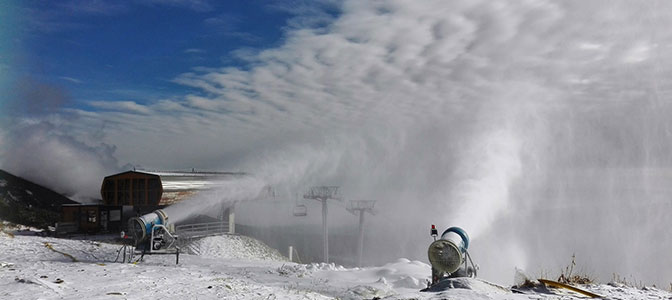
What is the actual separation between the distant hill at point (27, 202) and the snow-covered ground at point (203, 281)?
16.3 meters

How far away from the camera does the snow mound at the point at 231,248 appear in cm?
3215

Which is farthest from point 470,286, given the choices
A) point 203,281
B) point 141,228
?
point 141,228

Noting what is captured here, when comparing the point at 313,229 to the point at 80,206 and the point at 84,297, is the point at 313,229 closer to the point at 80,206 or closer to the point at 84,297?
the point at 80,206

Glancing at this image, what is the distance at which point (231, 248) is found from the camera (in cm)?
3444

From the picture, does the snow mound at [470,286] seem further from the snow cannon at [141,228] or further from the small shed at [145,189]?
the small shed at [145,189]

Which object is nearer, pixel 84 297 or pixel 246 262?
pixel 84 297

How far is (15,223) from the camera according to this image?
36938mm

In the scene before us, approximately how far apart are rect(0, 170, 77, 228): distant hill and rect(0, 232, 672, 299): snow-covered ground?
53.4ft

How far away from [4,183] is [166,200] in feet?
93.2

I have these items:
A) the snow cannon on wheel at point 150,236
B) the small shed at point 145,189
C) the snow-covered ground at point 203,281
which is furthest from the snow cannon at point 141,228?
the small shed at point 145,189

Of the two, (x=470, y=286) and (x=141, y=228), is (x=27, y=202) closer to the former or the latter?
(x=141, y=228)

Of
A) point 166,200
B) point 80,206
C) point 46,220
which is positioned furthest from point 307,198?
point 46,220

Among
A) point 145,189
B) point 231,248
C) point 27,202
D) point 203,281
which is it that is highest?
point 145,189

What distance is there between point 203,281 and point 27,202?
42757mm
